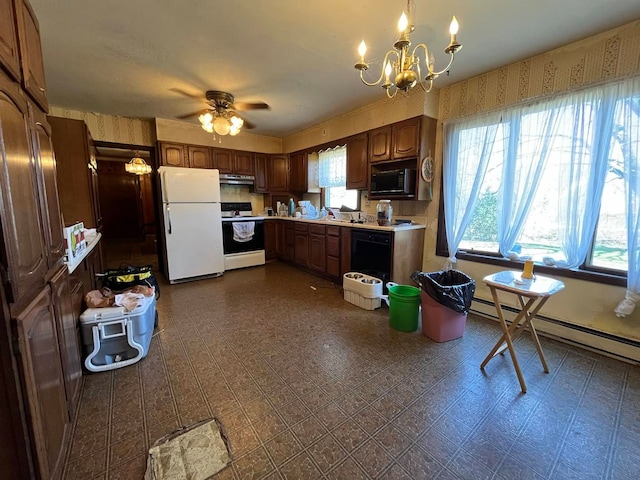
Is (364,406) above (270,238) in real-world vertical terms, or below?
below

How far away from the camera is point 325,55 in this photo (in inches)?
94.2

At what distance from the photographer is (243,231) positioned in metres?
4.58

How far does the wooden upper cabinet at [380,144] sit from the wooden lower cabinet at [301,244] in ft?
5.09

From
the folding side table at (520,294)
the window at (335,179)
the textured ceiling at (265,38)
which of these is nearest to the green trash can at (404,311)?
the folding side table at (520,294)

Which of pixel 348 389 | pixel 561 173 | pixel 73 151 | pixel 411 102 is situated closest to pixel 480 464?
pixel 348 389

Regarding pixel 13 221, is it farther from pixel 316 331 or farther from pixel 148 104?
pixel 148 104

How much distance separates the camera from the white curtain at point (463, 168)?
107 inches

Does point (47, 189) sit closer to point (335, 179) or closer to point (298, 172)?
point (335, 179)

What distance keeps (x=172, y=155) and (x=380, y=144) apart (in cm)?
318

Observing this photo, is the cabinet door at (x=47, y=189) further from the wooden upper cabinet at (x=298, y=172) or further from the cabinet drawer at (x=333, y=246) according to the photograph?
the wooden upper cabinet at (x=298, y=172)

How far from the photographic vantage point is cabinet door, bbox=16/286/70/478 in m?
0.89

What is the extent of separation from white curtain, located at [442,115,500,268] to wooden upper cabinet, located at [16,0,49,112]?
3303mm

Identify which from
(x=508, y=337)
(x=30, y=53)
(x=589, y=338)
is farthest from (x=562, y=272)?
(x=30, y=53)

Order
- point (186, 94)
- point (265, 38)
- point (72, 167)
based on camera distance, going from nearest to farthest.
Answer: point (265, 38), point (72, 167), point (186, 94)
